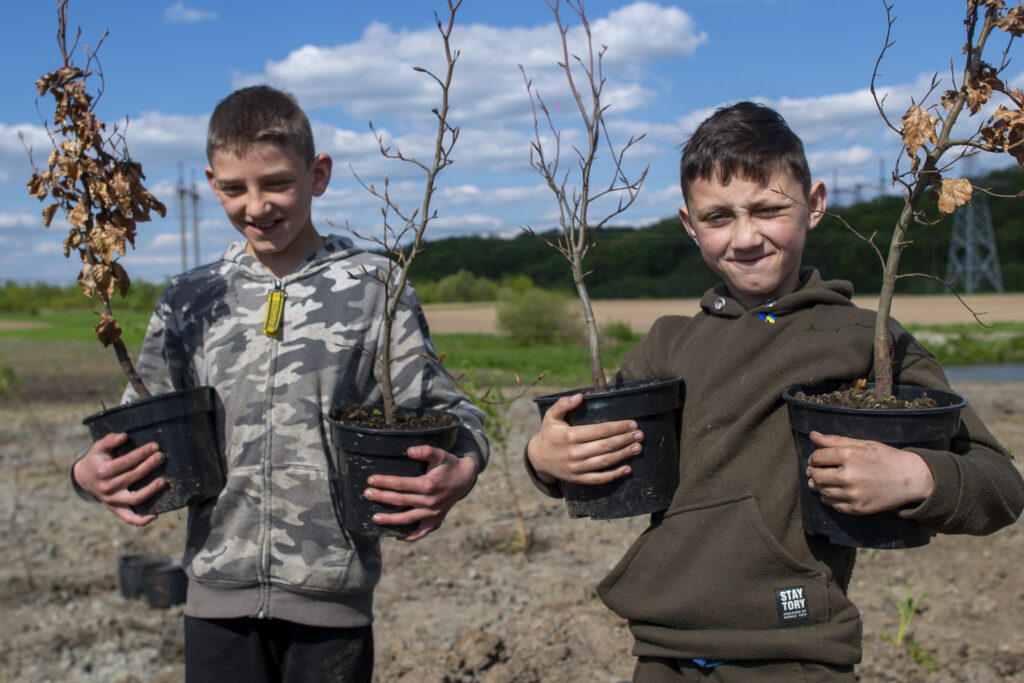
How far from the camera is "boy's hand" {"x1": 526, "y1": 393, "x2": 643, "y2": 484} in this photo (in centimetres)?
176

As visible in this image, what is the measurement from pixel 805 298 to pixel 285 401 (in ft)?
4.29

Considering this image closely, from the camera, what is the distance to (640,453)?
5.83 feet

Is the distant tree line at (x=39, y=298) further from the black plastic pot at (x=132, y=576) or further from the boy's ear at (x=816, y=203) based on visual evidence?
the boy's ear at (x=816, y=203)

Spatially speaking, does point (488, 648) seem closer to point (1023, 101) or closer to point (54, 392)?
point (1023, 101)

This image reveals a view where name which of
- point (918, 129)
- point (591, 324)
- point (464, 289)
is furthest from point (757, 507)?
point (464, 289)

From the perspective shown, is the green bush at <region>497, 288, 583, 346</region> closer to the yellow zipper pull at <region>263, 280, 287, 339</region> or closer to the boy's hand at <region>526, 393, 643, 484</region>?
the yellow zipper pull at <region>263, 280, 287, 339</region>

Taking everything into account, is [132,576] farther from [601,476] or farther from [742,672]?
[742,672]

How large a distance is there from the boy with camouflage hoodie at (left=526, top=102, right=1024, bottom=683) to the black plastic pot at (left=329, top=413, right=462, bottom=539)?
249 mm

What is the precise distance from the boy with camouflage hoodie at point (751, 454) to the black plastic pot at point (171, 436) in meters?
0.84

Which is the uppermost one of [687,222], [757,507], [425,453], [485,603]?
[687,222]

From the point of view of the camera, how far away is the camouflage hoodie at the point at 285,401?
2064mm

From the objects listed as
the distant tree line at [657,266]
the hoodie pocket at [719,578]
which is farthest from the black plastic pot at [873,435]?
the distant tree line at [657,266]

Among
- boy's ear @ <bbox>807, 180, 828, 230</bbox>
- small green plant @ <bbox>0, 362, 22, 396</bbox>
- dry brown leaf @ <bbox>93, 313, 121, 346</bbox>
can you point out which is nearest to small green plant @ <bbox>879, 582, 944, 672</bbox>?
boy's ear @ <bbox>807, 180, 828, 230</bbox>

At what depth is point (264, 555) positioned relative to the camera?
2064 millimetres
